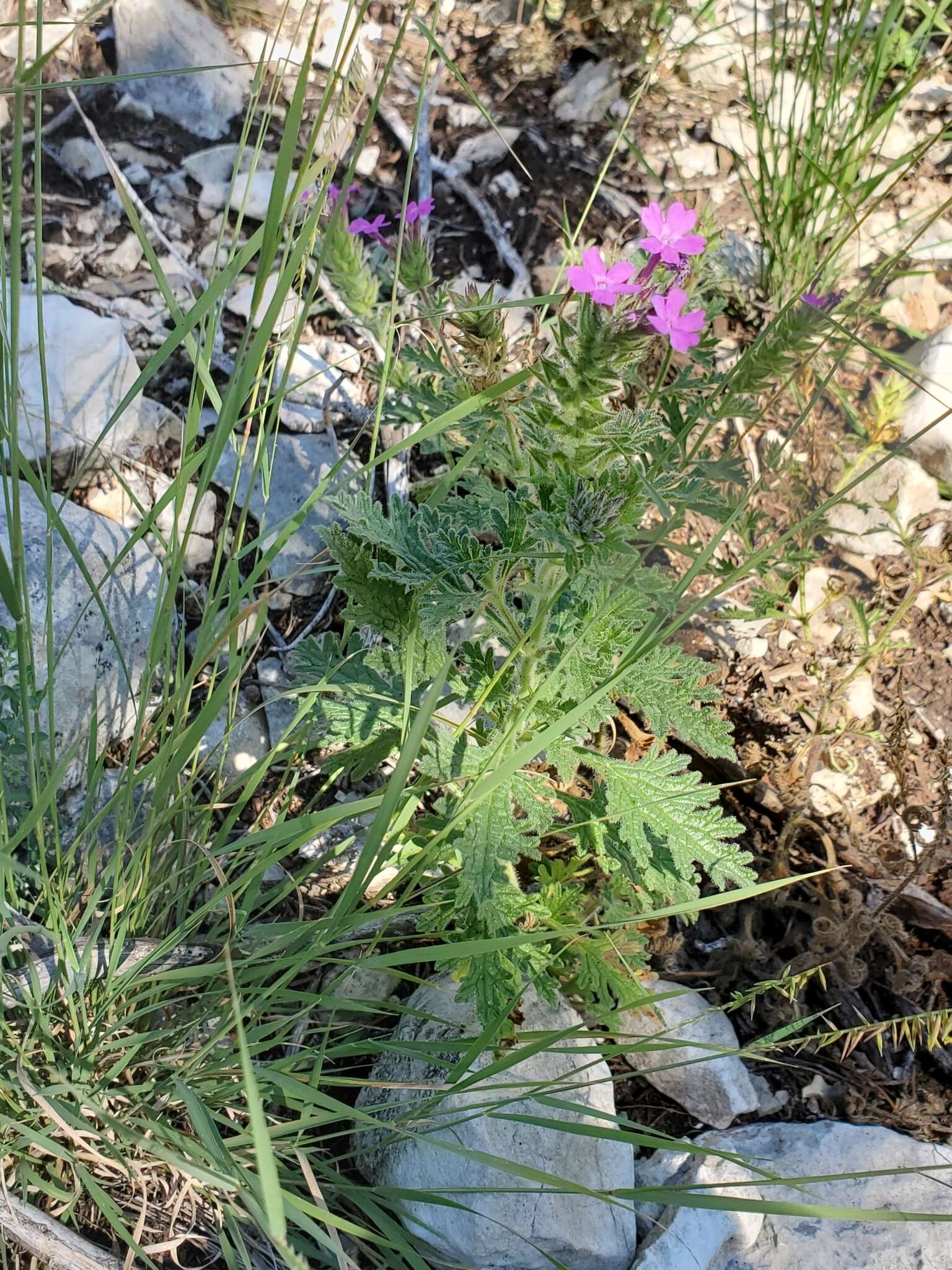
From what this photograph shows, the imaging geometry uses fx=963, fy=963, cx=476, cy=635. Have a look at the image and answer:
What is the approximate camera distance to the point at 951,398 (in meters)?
2.32

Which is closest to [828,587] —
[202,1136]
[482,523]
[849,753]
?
[849,753]

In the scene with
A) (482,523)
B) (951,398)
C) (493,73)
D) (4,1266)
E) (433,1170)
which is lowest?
(433,1170)

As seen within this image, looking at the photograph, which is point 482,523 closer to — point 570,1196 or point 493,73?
point 570,1196

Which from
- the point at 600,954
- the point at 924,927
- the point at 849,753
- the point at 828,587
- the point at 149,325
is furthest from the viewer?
the point at 149,325

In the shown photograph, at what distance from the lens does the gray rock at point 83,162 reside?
2709mm

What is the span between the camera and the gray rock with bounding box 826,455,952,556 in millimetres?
2301

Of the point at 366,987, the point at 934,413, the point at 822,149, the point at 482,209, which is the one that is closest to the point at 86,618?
the point at 366,987

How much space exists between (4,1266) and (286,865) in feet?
2.67

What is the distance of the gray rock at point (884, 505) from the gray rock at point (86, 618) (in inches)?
62.8

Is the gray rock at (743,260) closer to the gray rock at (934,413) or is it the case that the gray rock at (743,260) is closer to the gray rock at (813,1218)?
the gray rock at (934,413)

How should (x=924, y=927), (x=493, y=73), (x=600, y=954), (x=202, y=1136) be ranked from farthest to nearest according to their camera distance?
(x=493, y=73)
(x=924, y=927)
(x=600, y=954)
(x=202, y=1136)

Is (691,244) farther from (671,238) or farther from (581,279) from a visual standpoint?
(581,279)

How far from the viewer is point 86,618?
189 centimetres

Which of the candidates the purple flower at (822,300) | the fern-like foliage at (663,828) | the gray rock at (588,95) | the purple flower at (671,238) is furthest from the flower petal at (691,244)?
the gray rock at (588,95)
